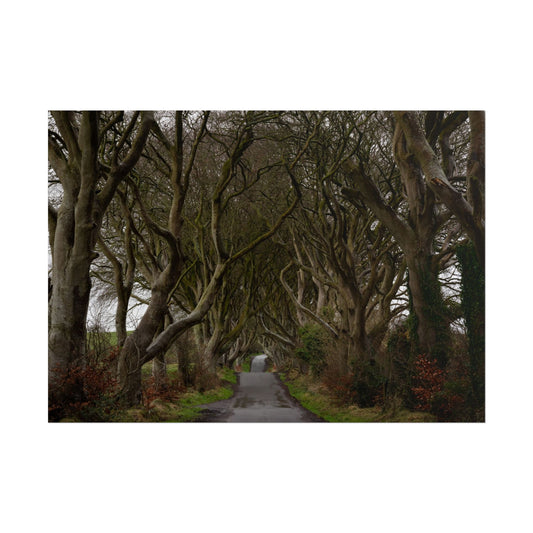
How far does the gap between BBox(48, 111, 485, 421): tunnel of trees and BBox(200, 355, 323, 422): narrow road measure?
1.03 metres

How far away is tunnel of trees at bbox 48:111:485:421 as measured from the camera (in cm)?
872

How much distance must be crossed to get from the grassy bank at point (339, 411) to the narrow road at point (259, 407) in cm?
18

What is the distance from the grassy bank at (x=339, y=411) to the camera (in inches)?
349

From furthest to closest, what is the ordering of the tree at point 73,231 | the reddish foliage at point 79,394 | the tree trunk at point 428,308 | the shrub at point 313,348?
the shrub at point 313,348 → the tree trunk at point 428,308 → the tree at point 73,231 → the reddish foliage at point 79,394

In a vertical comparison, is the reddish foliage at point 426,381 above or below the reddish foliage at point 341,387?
above

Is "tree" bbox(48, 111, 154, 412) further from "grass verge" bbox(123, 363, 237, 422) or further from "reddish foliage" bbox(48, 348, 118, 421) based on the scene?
"grass verge" bbox(123, 363, 237, 422)

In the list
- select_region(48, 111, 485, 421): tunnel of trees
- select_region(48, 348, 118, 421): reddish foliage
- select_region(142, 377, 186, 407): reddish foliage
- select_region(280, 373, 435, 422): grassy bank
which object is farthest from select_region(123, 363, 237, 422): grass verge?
select_region(280, 373, 435, 422): grassy bank

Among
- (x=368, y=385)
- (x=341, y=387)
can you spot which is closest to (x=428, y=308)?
(x=368, y=385)

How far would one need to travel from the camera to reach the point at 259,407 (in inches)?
375

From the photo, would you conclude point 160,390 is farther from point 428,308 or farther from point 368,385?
point 428,308

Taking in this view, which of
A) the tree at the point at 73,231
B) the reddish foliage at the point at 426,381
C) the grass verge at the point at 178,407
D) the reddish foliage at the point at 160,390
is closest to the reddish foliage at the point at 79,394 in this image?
the tree at the point at 73,231

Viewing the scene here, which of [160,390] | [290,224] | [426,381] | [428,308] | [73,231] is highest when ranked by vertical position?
[290,224]

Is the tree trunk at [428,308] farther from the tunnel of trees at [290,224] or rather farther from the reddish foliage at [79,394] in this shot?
the reddish foliage at [79,394]

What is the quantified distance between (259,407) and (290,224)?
23.7 ft
